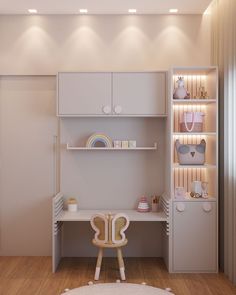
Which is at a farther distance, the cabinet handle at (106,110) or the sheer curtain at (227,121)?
the cabinet handle at (106,110)

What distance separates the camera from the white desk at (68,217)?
13.4 ft

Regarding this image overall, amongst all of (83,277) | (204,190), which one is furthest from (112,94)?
(83,277)

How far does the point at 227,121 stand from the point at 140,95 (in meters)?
0.95

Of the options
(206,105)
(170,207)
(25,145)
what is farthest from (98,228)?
(206,105)

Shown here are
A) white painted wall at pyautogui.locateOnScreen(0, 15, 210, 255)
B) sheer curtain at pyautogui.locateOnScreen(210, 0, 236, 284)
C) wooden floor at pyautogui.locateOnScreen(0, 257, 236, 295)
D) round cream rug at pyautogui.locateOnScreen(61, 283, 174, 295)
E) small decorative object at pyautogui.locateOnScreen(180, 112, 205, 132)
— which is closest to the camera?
round cream rug at pyautogui.locateOnScreen(61, 283, 174, 295)

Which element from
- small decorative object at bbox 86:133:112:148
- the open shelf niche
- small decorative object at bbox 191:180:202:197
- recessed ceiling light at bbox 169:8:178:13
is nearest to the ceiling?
recessed ceiling light at bbox 169:8:178:13

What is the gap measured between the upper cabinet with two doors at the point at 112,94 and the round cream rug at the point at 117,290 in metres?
1.73

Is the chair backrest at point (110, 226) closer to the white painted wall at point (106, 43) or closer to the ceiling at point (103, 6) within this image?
the white painted wall at point (106, 43)

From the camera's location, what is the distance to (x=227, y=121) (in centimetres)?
394

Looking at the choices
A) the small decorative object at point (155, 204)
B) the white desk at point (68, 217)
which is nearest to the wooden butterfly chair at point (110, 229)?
the white desk at point (68, 217)

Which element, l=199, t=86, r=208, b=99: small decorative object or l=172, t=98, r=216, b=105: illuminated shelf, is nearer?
l=172, t=98, r=216, b=105: illuminated shelf

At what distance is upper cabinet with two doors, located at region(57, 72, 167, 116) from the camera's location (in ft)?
14.0

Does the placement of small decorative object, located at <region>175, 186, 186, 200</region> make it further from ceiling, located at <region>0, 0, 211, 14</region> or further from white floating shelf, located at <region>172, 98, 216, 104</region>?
ceiling, located at <region>0, 0, 211, 14</region>

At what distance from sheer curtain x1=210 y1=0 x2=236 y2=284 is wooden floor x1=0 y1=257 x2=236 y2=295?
12.1 inches
